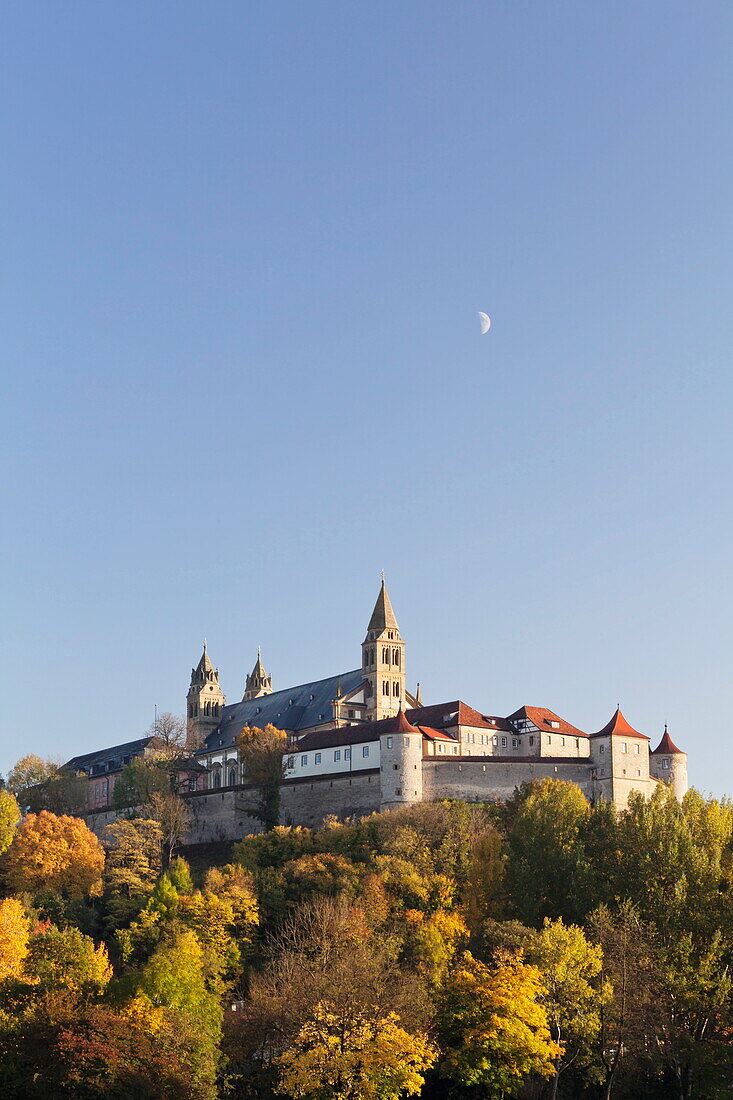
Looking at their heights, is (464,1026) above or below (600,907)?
below

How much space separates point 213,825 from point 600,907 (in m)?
41.3

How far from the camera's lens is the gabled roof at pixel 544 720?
10369 cm

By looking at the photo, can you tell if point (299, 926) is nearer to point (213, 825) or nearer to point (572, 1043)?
point (572, 1043)

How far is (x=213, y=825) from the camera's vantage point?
100312mm

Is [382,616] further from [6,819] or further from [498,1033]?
[498,1033]

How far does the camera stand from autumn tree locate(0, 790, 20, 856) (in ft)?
288

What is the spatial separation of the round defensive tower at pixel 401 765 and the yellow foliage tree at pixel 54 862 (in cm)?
1895

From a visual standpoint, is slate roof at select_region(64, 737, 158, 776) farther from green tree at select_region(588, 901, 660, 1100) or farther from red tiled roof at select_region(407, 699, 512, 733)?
green tree at select_region(588, 901, 660, 1100)

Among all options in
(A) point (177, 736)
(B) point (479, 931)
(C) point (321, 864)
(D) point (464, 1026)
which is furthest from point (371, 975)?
(A) point (177, 736)

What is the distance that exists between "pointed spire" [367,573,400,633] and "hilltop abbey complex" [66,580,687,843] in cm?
11

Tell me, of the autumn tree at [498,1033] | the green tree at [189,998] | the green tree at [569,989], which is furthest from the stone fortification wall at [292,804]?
the autumn tree at [498,1033]

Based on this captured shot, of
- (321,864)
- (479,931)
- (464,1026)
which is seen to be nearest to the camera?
(464,1026)

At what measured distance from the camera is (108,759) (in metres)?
134

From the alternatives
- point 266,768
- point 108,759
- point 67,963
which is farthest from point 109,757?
point 67,963
